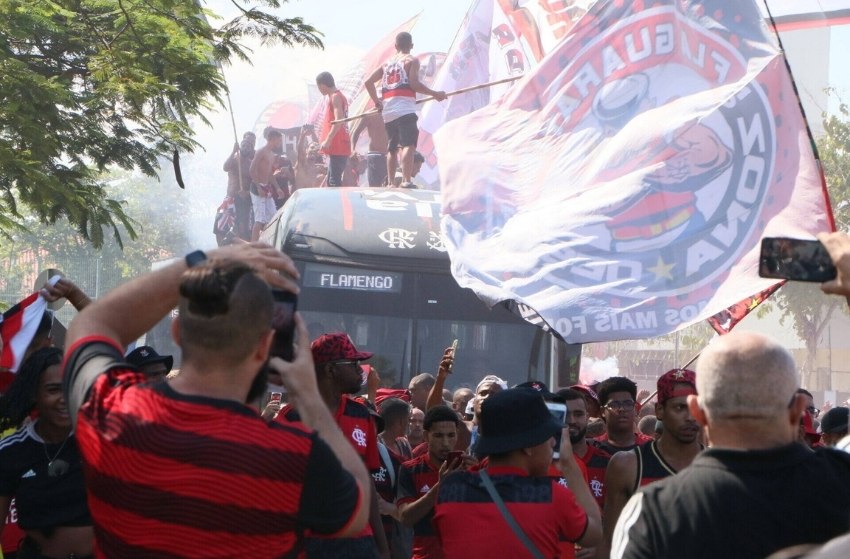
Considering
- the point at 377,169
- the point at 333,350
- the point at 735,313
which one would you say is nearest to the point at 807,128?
the point at 735,313

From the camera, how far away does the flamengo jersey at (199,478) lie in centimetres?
265

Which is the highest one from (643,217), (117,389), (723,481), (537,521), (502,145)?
(502,145)

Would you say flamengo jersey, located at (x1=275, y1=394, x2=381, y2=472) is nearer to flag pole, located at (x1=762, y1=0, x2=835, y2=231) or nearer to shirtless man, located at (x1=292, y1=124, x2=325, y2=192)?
flag pole, located at (x1=762, y1=0, x2=835, y2=231)

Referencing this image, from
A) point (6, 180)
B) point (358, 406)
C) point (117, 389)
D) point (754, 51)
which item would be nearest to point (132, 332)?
point (117, 389)

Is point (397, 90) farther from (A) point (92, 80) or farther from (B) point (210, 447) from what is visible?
(B) point (210, 447)

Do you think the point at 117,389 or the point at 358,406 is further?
the point at 358,406

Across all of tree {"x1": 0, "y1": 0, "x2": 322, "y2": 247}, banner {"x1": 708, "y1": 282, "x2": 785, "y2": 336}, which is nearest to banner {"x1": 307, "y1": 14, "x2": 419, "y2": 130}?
tree {"x1": 0, "y1": 0, "x2": 322, "y2": 247}

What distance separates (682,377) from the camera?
6.34 metres

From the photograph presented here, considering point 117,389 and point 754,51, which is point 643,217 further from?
point 117,389

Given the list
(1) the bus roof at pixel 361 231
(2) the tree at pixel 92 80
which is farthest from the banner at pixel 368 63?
(2) the tree at pixel 92 80

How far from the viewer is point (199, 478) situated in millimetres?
2648

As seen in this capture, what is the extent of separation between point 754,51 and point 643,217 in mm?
1411

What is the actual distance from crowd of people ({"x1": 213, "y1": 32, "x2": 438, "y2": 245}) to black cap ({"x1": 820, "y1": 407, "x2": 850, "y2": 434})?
19.5 feet

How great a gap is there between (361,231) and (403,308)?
3.22ft
